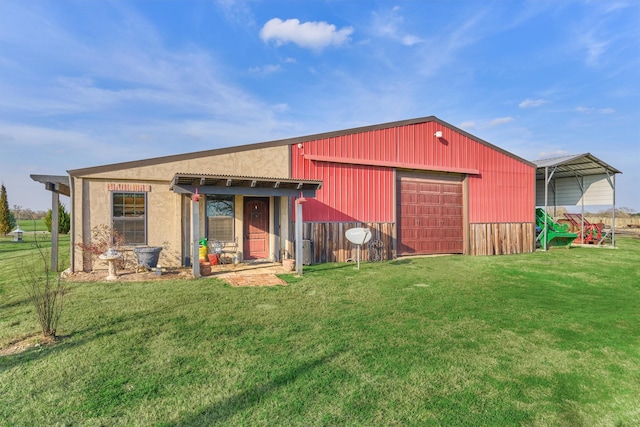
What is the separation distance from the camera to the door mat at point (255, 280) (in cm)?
680

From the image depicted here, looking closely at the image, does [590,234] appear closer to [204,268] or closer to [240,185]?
[240,185]

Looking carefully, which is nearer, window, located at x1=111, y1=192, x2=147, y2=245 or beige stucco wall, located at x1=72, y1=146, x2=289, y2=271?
beige stucco wall, located at x1=72, y1=146, x2=289, y2=271

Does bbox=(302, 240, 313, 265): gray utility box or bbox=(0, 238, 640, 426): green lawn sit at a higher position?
bbox=(302, 240, 313, 265): gray utility box

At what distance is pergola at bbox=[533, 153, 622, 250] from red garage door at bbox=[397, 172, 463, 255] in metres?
4.34

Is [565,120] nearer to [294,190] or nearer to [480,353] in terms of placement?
[294,190]

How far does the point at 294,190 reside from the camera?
27.4ft

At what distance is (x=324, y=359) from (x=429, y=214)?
969 centimetres

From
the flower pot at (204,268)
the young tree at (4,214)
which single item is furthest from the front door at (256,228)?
the young tree at (4,214)

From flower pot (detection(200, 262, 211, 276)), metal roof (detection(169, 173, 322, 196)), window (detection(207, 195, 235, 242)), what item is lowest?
flower pot (detection(200, 262, 211, 276))

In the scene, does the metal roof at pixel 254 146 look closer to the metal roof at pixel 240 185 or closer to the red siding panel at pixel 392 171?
the red siding panel at pixel 392 171

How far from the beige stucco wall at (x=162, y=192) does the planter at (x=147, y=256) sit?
1.77 feet

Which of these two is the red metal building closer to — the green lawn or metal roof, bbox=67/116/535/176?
metal roof, bbox=67/116/535/176

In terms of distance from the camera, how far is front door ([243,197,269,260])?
9.45 meters

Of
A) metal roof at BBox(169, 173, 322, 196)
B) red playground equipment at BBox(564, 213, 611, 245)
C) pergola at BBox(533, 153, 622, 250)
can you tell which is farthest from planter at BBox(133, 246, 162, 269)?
red playground equipment at BBox(564, 213, 611, 245)
